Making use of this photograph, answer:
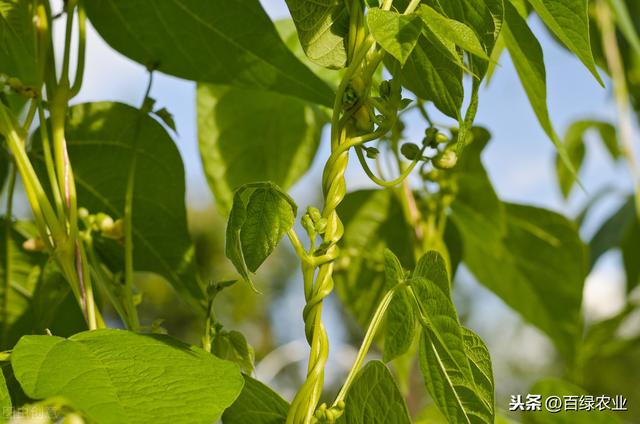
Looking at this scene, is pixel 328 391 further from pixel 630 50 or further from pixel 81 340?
pixel 81 340

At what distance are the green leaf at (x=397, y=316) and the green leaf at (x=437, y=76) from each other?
0.21 feet

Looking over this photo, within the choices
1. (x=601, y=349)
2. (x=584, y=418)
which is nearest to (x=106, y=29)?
(x=584, y=418)

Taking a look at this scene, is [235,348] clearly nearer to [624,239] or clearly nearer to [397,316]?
[397,316]

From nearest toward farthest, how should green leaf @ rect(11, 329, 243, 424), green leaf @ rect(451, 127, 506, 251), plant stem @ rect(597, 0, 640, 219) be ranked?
green leaf @ rect(11, 329, 243, 424), green leaf @ rect(451, 127, 506, 251), plant stem @ rect(597, 0, 640, 219)

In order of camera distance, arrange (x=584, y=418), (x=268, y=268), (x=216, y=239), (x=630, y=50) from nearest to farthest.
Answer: (x=584, y=418) < (x=630, y=50) < (x=216, y=239) < (x=268, y=268)

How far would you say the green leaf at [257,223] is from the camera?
0.95 feet

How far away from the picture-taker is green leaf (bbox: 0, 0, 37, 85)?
392 mm

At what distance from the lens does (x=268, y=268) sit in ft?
23.5

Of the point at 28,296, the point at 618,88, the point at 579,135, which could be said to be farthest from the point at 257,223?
the point at 579,135

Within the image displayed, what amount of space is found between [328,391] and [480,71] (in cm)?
460

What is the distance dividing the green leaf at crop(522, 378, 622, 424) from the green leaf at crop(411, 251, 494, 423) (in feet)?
0.79

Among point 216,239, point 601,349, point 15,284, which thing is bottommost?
point 216,239

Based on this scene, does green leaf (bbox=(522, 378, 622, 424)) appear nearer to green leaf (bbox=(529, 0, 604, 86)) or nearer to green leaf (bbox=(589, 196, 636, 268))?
green leaf (bbox=(529, 0, 604, 86))

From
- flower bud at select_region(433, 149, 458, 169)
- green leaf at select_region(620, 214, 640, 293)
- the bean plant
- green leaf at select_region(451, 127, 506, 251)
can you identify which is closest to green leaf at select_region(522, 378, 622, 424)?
the bean plant
